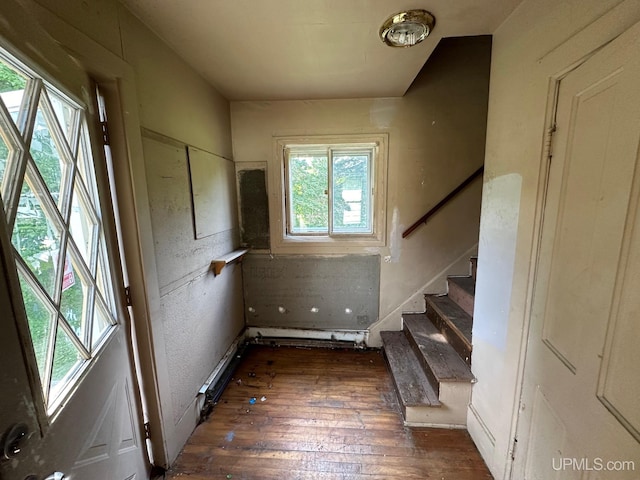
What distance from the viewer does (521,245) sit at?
1.17 m

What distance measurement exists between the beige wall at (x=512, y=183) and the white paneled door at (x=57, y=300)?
1.74 m

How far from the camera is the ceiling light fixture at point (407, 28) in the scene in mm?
1210

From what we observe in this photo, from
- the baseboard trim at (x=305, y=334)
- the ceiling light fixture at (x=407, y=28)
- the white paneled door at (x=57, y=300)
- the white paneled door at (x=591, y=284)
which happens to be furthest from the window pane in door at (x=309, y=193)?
the white paneled door at (x=591, y=284)

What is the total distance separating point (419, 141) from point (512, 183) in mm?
1237

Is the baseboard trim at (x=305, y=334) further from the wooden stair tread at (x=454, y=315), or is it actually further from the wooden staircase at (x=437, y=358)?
the wooden stair tread at (x=454, y=315)

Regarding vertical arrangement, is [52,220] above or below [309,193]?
below

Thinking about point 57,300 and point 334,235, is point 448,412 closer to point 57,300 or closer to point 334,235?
point 334,235

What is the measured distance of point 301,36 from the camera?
1.37m

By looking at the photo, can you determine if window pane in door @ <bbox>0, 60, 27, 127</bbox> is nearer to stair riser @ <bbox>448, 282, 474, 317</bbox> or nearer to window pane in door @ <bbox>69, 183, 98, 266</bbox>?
window pane in door @ <bbox>69, 183, 98, 266</bbox>

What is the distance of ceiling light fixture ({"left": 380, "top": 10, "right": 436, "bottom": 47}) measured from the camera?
47.6 inches

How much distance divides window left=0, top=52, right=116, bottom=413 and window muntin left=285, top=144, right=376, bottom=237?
1.68m

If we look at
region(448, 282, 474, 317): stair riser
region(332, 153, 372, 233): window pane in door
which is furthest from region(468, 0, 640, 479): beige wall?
region(332, 153, 372, 233): window pane in door

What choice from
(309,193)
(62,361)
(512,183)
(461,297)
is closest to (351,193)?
(309,193)

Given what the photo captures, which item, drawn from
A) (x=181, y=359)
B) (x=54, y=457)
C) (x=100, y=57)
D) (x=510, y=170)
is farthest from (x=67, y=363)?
(x=510, y=170)
